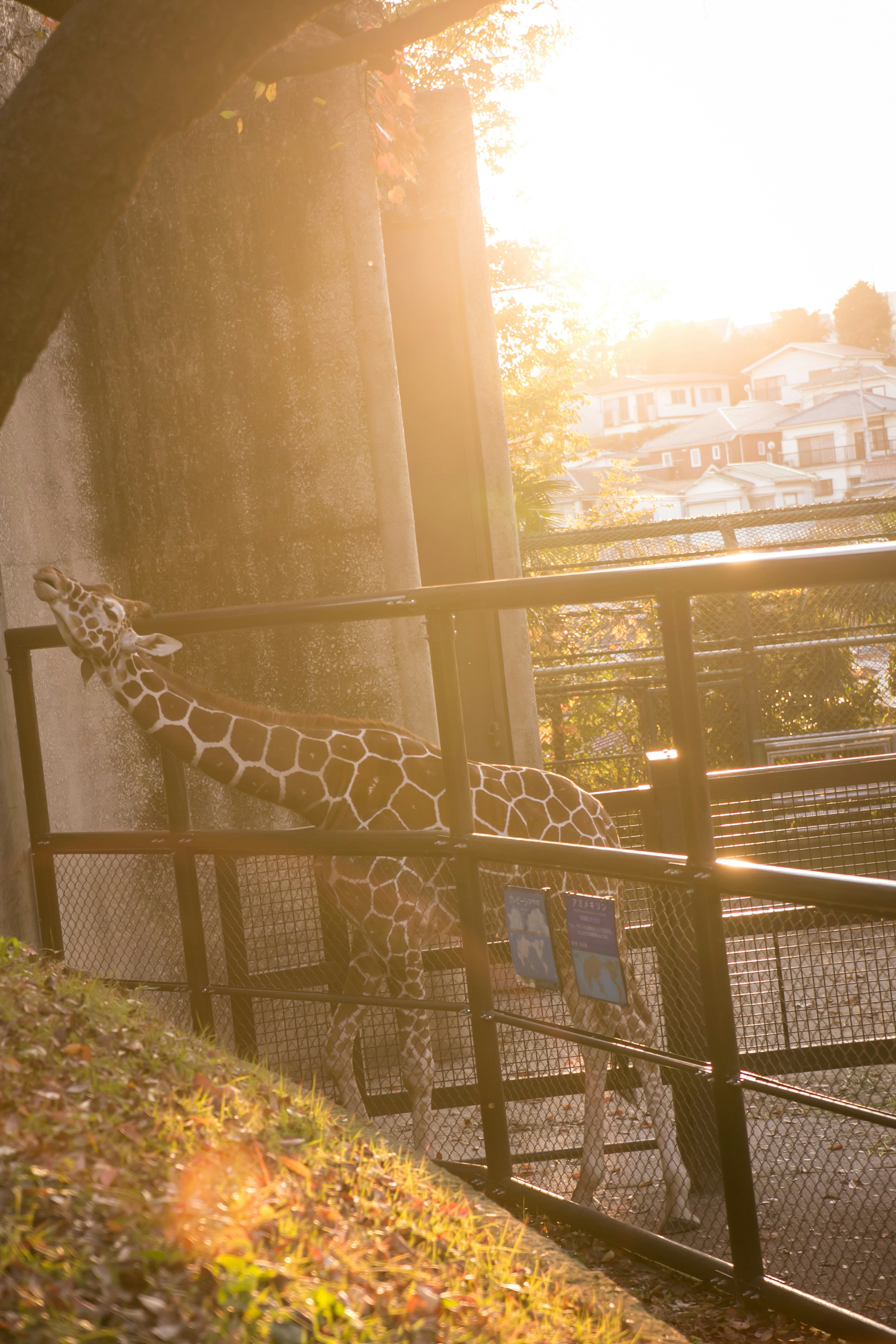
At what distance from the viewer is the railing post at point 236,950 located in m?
4.00

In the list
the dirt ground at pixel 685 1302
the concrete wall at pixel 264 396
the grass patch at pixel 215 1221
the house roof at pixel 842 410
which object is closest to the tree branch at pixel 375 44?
the concrete wall at pixel 264 396

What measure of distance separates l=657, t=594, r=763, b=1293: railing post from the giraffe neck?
5.47 feet

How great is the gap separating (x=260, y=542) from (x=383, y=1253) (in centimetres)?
408

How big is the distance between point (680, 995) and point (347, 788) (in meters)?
1.34

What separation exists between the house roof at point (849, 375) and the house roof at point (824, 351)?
0.60 meters

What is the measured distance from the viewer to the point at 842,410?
5347 cm

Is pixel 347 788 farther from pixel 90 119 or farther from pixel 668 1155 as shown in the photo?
pixel 90 119

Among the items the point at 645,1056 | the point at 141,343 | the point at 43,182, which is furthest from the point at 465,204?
the point at 645,1056

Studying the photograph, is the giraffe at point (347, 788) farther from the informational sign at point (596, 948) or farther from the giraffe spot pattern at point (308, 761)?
the informational sign at point (596, 948)

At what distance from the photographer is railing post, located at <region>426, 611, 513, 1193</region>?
11.1 ft

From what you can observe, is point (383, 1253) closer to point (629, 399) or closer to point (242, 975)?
point (242, 975)

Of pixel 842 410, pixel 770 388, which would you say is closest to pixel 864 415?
pixel 842 410

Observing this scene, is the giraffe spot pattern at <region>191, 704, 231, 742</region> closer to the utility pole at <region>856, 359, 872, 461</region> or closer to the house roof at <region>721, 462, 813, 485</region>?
the utility pole at <region>856, 359, 872, 461</region>

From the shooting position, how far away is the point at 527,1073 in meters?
3.71
